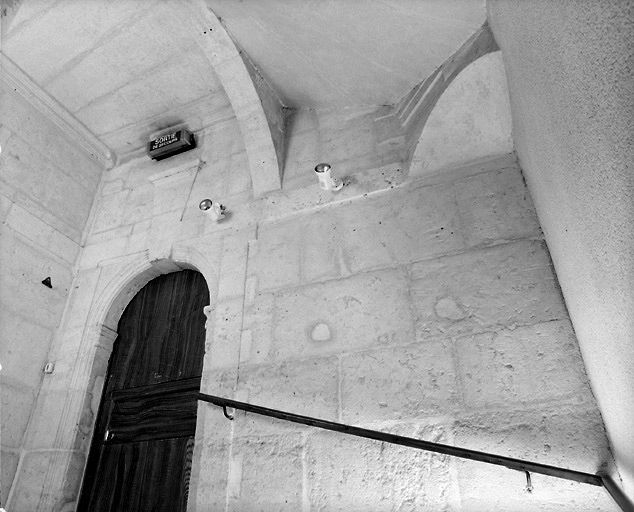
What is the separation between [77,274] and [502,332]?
10.4 ft

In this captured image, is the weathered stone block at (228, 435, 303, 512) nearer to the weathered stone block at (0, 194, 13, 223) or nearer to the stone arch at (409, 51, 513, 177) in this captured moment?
the stone arch at (409, 51, 513, 177)

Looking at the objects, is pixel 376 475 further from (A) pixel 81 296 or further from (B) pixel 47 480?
(A) pixel 81 296

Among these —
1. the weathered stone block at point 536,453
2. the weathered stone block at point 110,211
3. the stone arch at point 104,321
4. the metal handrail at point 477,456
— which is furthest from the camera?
the weathered stone block at point 110,211

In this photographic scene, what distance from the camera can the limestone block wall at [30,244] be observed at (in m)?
2.87

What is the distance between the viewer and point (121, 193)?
12.8 ft

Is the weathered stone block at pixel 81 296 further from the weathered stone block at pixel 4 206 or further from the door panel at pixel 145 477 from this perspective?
the door panel at pixel 145 477

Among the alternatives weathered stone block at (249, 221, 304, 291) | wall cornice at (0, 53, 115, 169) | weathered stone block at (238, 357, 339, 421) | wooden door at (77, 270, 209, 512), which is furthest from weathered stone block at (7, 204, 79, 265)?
weathered stone block at (238, 357, 339, 421)

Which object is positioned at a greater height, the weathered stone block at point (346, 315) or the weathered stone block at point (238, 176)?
the weathered stone block at point (238, 176)

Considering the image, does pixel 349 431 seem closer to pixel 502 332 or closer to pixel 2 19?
pixel 502 332

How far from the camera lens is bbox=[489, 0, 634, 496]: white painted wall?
0.82 metres

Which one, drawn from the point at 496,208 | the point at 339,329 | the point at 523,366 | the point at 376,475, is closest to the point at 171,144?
the point at 339,329

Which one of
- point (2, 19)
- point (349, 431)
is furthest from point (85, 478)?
point (2, 19)

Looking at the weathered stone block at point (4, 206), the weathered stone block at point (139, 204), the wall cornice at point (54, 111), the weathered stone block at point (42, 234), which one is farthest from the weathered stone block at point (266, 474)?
the wall cornice at point (54, 111)

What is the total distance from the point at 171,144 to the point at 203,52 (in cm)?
88
